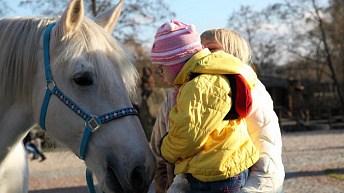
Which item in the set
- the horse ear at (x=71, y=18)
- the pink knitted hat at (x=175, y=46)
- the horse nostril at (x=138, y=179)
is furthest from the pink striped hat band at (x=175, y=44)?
the horse nostril at (x=138, y=179)

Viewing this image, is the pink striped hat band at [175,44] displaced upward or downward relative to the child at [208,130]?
upward

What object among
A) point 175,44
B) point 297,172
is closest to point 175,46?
point 175,44

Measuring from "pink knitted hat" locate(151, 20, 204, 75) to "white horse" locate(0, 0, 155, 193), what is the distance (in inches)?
8.2

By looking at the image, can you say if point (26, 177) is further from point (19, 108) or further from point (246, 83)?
point (246, 83)

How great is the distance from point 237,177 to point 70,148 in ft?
3.09

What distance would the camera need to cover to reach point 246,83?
1936 millimetres

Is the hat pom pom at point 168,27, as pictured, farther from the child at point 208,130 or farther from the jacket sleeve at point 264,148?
the jacket sleeve at point 264,148

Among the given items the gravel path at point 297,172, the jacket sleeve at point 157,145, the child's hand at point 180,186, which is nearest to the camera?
the child's hand at point 180,186

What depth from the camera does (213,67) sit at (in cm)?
189

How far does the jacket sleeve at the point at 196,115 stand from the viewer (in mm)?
1800

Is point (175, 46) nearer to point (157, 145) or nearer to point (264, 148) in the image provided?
point (264, 148)

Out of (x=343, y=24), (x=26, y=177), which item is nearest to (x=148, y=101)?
(x=26, y=177)

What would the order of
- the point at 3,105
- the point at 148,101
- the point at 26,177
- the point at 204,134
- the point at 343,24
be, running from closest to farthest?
the point at 204,134, the point at 3,105, the point at 26,177, the point at 148,101, the point at 343,24

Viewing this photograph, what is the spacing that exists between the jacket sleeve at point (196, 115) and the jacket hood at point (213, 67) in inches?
1.9
